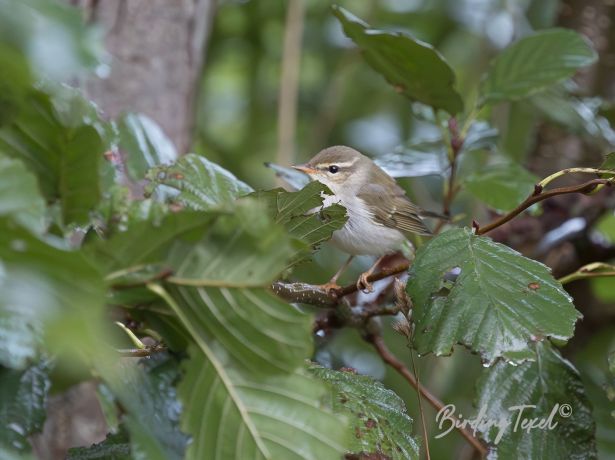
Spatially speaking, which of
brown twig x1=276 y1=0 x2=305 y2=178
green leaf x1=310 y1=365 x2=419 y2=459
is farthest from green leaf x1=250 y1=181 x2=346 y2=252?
brown twig x1=276 y1=0 x2=305 y2=178

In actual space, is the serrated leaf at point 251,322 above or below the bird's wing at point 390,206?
above

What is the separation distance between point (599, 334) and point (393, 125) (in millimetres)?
2024

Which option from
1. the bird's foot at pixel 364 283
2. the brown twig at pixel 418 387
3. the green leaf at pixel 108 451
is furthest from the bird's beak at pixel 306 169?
the green leaf at pixel 108 451

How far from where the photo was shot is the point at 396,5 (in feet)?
17.0

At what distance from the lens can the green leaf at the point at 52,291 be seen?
82cm

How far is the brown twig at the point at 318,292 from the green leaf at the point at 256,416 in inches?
22.9

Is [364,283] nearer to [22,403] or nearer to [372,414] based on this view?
[372,414]

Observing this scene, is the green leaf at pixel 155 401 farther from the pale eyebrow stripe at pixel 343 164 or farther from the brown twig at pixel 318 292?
the pale eyebrow stripe at pixel 343 164

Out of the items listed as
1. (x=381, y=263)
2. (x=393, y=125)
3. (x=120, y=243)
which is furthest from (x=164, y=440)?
(x=393, y=125)

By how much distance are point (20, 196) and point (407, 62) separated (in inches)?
65.0

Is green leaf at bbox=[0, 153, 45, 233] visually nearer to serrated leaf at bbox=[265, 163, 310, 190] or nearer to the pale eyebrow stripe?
serrated leaf at bbox=[265, 163, 310, 190]

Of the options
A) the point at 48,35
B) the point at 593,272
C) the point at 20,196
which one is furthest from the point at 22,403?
the point at 593,272

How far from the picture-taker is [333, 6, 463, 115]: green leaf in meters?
2.38

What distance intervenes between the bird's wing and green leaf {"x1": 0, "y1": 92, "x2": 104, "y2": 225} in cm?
215
